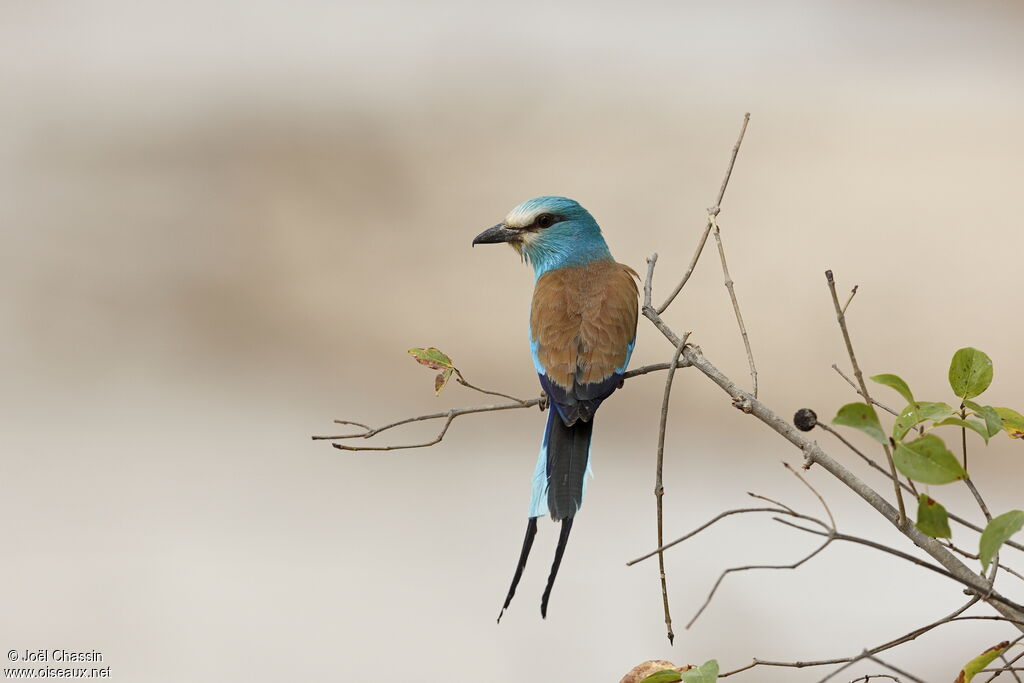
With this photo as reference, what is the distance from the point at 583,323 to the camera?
216 centimetres

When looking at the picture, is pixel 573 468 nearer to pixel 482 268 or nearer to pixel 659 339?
pixel 659 339

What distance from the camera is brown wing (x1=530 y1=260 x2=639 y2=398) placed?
6.66ft

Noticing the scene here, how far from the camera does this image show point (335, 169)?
677cm

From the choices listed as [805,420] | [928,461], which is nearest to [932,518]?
[928,461]

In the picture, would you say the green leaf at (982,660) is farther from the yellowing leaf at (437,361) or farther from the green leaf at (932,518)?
the yellowing leaf at (437,361)

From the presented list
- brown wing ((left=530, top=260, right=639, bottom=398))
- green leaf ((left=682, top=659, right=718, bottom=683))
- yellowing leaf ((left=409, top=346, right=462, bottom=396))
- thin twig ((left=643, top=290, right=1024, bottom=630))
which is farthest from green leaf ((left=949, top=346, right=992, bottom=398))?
brown wing ((left=530, top=260, right=639, bottom=398))

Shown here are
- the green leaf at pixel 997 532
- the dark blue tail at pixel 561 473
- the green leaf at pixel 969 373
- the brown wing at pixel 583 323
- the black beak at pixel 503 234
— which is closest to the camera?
the green leaf at pixel 997 532

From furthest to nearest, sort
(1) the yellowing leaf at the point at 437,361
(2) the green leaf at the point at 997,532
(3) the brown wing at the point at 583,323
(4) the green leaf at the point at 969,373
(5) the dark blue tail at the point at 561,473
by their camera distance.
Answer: (3) the brown wing at the point at 583,323 < (5) the dark blue tail at the point at 561,473 < (1) the yellowing leaf at the point at 437,361 < (4) the green leaf at the point at 969,373 < (2) the green leaf at the point at 997,532

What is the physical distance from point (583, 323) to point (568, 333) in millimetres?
51

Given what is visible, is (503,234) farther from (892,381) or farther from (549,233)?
(892,381)

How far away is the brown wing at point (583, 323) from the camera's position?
6.66 ft

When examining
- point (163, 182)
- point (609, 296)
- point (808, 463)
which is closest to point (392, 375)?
point (163, 182)

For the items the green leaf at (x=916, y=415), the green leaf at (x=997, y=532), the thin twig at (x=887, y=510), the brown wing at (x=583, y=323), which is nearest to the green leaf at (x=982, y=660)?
the thin twig at (x=887, y=510)

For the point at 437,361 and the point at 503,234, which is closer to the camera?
the point at 437,361
